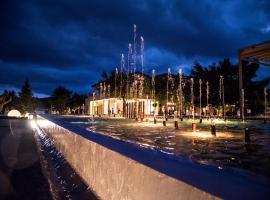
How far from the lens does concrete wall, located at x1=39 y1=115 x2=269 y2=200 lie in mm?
2457

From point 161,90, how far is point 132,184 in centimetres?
6838

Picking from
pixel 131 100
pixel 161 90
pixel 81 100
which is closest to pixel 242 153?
pixel 131 100

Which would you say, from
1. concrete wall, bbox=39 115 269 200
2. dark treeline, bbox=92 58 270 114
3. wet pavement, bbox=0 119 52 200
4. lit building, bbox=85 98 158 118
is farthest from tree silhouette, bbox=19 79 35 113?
concrete wall, bbox=39 115 269 200

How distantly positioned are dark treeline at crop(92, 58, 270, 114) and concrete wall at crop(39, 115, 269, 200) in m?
54.3

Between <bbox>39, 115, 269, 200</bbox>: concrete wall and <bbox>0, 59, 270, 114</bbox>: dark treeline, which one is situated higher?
<bbox>0, 59, 270, 114</bbox>: dark treeline

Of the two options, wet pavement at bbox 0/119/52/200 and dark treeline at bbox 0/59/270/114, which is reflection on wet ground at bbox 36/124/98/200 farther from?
Result: dark treeline at bbox 0/59/270/114

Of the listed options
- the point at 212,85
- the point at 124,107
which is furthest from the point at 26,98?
the point at 212,85

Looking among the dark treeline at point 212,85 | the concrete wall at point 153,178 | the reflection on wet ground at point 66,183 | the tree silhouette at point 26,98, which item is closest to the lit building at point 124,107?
the dark treeline at point 212,85

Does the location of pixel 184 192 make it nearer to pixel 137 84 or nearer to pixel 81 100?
pixel 137 84

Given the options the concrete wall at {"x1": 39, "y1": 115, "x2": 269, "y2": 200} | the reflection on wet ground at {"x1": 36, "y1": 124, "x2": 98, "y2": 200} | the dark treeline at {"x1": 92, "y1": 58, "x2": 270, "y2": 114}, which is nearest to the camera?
the concrete wall at {"x1": 39, "y1": 115, "x2": 269, "y2": 200}

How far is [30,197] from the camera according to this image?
6.23 metres

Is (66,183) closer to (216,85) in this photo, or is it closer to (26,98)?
(216,85)

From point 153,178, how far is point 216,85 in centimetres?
6008

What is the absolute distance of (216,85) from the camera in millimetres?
61969
